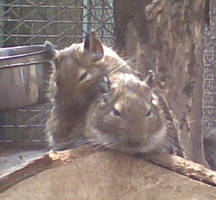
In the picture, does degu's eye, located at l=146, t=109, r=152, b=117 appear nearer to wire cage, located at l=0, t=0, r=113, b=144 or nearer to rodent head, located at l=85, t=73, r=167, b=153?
rodent head, located at l=85, t=73, r=167, b=153

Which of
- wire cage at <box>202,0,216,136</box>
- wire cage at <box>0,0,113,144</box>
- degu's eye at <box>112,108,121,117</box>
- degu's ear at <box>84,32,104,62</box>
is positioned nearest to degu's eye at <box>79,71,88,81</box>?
degu's ear at <box>84,32,104,62</box>

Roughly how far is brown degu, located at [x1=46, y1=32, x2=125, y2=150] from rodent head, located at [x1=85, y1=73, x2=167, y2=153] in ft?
0.28

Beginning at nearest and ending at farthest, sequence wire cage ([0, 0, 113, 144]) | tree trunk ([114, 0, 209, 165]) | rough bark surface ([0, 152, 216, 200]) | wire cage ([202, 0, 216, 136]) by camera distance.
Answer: rough bark surface ([0, 152, 216, 200]) → tree trunk ([114, 0, 209, 165]) → wire cage ([0, 0, 113, 144]) → wire cage ([202, 0, 216, 136])

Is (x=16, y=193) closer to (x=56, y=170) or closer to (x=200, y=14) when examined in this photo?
(x=56, y=170)

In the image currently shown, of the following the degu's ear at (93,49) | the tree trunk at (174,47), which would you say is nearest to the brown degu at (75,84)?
the degu's ear at (93,49)

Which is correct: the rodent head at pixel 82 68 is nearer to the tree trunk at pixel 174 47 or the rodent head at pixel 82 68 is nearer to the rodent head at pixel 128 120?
the tree trunk at pixel 174 47

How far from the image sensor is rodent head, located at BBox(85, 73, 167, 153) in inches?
68.6

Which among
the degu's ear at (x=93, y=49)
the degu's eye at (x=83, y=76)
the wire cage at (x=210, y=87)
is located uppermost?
the degu's ear at (x=93, y=49)

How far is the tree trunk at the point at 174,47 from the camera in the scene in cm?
237

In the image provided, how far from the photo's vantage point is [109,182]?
1624mm

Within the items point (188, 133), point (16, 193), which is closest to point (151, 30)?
point (188, 133)

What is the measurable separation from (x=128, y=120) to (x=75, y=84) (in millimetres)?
512

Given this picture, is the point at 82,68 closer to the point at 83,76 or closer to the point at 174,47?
the point at 83,76

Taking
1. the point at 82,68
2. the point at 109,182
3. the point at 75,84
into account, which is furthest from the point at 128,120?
the point at 82,68
